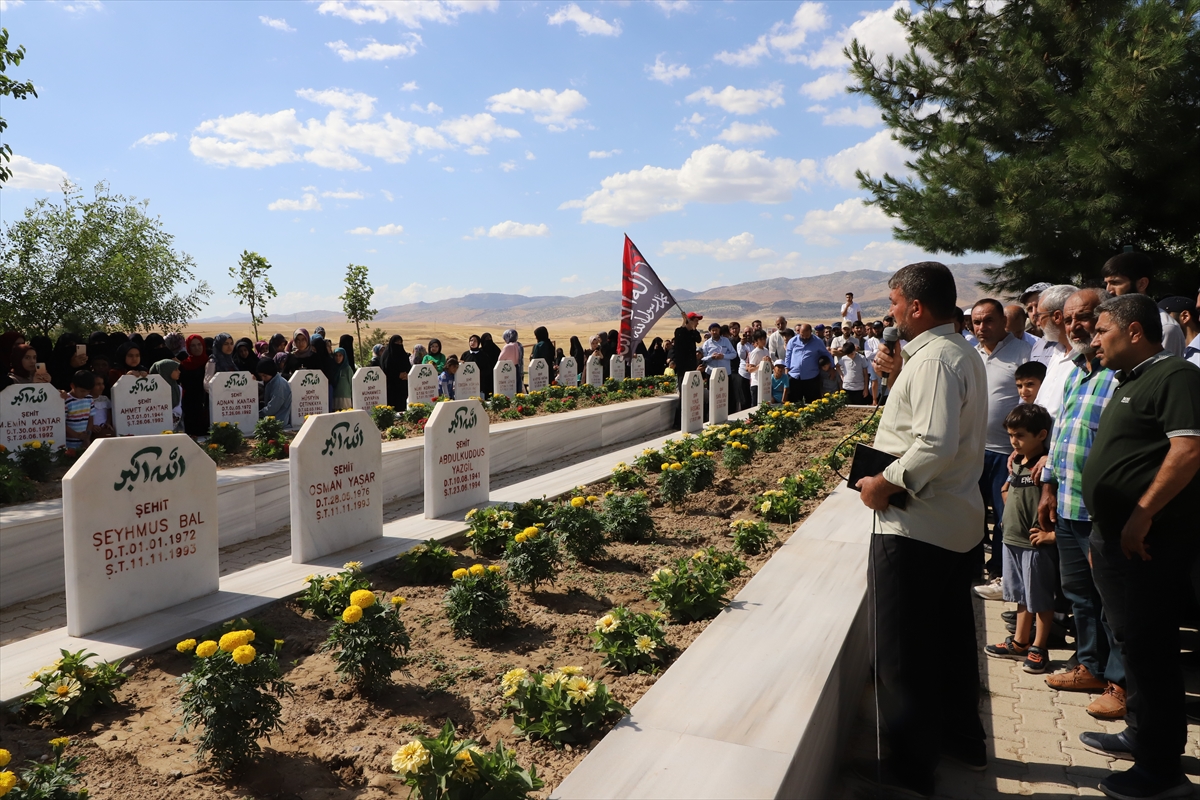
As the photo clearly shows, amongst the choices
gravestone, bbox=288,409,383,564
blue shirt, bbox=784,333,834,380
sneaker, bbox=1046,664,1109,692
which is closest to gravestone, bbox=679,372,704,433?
blue shirt, bbox=784,333,834,380

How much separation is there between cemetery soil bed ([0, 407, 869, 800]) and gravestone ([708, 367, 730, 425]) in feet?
Result: 29.1

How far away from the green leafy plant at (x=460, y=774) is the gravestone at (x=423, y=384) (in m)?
11.7

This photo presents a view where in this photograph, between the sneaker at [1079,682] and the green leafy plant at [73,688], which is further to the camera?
the sneaker at [1079,682]

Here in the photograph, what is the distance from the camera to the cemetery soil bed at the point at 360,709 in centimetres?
281

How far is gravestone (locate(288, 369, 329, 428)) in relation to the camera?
39.7ft

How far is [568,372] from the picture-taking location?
781 inches

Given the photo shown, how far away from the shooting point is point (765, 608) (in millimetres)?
4043

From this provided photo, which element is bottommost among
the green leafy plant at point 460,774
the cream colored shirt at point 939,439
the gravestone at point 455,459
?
the green leafy plant at point 460,774

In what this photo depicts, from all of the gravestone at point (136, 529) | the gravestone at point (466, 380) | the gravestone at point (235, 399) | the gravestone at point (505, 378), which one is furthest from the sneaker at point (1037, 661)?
the gravestone at point (505, 378)

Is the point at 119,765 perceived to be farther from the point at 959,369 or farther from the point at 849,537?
the point at 849,537

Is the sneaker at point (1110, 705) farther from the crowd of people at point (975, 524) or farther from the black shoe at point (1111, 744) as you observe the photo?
the black shoe at point (1111, 744)

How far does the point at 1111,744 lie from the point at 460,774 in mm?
2876

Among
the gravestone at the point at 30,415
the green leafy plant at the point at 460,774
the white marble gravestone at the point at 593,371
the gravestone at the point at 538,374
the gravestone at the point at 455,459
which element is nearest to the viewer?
the green leafy plant at the point at 460,774

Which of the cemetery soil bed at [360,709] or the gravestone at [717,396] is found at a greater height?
the gravestone at [717,396]
